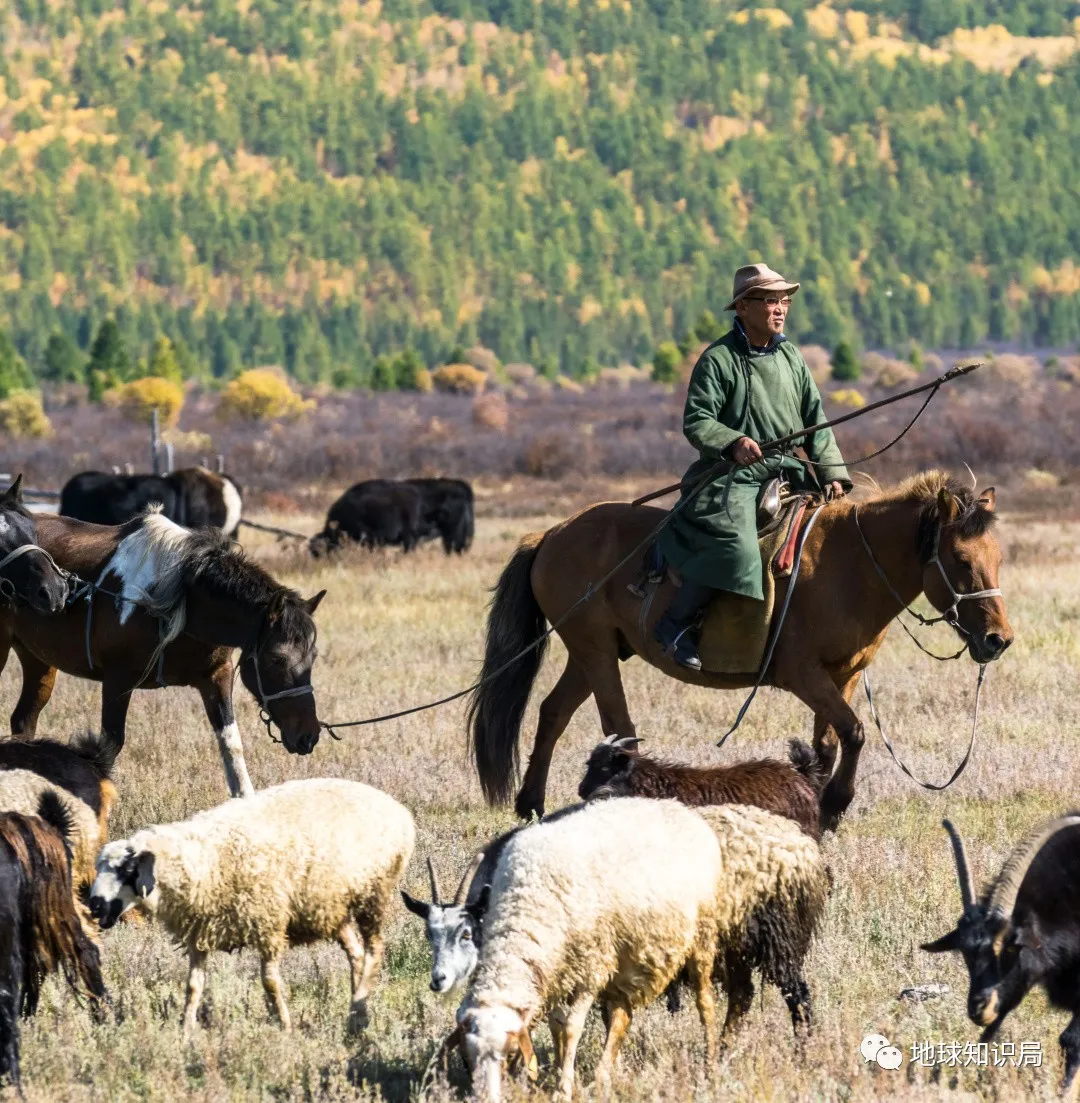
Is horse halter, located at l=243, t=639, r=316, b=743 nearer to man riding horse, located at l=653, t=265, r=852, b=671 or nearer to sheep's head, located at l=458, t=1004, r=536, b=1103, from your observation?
man riding horse, located at l=653, t=265, r=852, b=671

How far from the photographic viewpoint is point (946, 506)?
332 inches

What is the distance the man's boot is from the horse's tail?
912mm

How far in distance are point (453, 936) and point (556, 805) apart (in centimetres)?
392

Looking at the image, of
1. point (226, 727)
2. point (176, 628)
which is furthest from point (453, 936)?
point (226, 727)

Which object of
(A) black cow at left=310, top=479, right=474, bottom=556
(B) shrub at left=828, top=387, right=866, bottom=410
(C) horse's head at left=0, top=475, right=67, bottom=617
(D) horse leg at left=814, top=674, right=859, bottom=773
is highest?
(C) horse's head at left=0, top=475, right=67, bottom=617

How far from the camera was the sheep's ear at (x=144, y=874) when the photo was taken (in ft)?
19.4

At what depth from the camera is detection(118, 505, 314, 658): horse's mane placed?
8.64 meters

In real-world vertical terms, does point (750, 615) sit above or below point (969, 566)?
below

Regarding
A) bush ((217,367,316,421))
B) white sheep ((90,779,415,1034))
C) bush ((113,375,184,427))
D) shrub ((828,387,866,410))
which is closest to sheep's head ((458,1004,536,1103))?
white sheep ((90,779,415,1034))

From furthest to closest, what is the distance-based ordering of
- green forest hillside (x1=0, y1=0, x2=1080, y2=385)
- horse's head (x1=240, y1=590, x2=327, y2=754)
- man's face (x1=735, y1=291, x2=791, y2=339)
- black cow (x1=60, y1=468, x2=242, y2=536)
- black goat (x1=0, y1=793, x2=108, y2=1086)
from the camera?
green forest hillside (x1=0, y1=0, x2=1080, y2=385)
black cow (x1=60, y1=468, x2=242, y2=536)
man's face (x1=735, y1=291, x2=791, y2=339)
horse's head (x1=240, y1=590, x2=327, y2=754)
black goat (x1=0, y1=793, x2=108, y2=1086)

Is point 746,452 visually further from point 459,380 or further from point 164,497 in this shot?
point 459,380

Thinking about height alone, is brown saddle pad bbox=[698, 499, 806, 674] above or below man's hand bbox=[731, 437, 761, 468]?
below

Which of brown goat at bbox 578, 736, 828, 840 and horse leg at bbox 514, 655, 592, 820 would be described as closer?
brown goat at bbox 578, 736, 828, 840

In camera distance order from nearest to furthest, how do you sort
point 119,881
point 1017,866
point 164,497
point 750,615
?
point 1017,866 < point 119,881 < point 750,615 < point 164,497
